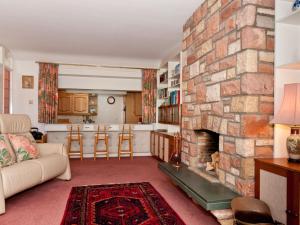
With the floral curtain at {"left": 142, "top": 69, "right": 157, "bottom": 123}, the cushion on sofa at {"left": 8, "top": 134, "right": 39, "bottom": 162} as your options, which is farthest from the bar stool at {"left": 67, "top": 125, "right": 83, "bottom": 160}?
the cushion on sofa at {"left": 8, "top": 134, "right": 39, "bottom": 162}

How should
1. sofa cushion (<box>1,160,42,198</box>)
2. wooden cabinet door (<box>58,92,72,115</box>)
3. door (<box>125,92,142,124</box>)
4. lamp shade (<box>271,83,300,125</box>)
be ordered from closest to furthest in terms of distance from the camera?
lamp shade (<box>271,83,300,125</box>)
sofa cushion (<box>1,160,42,198</box>)
wooden cabinet door (<box>58,92,72,115</box>)
door (<box>125,92,142,124</box>)

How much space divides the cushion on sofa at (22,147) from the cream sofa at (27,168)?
0.12m

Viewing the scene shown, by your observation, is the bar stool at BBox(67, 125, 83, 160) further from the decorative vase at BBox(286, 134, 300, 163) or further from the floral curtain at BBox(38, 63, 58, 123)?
the decorative vase at BBox(286, 134, 300, 163)

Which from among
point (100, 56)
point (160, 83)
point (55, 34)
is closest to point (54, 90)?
point (100, 56)

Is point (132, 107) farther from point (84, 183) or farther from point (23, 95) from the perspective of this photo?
point (84, 183)

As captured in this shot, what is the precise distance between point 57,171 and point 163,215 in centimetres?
183

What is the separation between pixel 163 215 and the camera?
8.18 ft

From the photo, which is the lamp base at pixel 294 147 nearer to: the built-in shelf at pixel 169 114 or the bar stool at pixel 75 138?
the built-in shelf at pixel 169 114

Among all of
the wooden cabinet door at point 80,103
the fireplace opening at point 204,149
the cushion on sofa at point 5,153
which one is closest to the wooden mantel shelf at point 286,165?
the fireplace opening at point 204,149

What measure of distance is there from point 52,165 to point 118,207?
1278 millimetres

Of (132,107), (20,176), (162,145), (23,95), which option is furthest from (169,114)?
(23,95)

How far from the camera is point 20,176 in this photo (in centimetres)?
281

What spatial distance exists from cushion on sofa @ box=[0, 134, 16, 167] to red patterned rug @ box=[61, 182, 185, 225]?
0.87 meters

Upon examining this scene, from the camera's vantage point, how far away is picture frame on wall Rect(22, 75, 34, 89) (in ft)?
19.6
